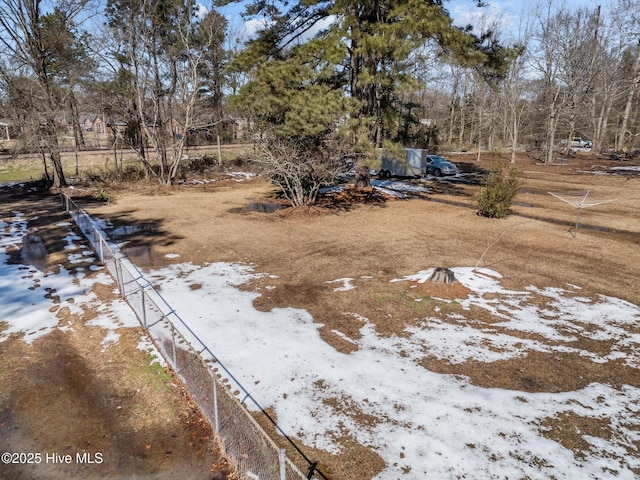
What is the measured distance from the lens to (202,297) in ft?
26.8

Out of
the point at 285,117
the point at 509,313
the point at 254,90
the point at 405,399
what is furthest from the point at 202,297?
the point at 254,90

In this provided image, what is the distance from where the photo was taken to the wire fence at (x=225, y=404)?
153 inches

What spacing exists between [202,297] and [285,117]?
889cm

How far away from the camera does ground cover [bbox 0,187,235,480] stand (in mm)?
4172

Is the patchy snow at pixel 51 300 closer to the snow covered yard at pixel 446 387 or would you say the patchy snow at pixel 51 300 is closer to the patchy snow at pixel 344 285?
the snow covered yard at pixel 446 387

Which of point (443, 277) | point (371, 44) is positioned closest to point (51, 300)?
point (443, 277)

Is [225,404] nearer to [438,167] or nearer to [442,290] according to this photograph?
[442,290]

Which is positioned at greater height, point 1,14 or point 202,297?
point 1,14

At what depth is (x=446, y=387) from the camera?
531cm

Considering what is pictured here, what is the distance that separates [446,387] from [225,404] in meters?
3.13

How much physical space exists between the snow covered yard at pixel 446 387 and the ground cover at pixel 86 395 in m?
1.03

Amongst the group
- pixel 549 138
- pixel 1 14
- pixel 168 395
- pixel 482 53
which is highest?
pixel 1 14

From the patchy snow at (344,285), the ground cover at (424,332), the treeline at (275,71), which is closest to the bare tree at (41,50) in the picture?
the treeline at (275,71)

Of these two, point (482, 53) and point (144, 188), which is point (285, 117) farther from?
point (144, 188)
